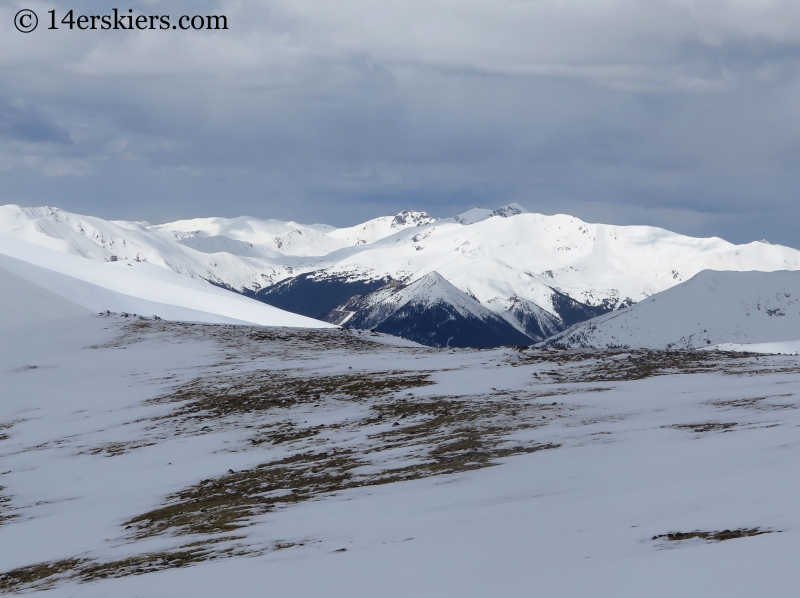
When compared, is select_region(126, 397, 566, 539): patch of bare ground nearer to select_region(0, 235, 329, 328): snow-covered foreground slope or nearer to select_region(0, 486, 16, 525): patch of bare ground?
select_region(0, 486, 16, 525): patch of bare ground

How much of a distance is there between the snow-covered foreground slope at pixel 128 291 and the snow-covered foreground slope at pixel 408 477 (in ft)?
151

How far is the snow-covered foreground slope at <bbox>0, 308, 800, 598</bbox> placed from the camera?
12117mm

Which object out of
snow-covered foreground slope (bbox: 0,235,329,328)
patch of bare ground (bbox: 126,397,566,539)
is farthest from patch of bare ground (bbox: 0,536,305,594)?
snow-covered foreground slope (bbox: 0,235,329,328)

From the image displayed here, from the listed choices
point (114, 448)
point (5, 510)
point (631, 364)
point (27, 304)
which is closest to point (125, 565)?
point (5, 510)

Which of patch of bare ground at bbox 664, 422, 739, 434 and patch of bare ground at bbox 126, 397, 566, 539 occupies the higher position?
patch of bare ground at bbox 664, 422, 739, 434

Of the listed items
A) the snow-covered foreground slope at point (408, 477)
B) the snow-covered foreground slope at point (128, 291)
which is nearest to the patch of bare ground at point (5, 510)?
the snow-covered foreground slope at point (408, 477)

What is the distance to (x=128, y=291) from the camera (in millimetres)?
101875

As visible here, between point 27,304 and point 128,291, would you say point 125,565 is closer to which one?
point 27,304

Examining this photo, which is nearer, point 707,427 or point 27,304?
point 707,427

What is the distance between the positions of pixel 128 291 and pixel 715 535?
96848mm

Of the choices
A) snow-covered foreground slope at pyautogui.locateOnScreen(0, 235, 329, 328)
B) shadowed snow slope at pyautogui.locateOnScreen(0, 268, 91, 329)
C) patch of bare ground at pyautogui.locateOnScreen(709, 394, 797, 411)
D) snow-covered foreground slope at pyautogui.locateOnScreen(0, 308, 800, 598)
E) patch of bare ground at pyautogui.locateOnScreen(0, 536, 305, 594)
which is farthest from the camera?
snow-covered foreground slope at pyautogui.locateOnScreen(0, 235, 329, 328)

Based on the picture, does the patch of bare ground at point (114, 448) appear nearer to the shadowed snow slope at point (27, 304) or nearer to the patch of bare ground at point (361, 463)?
the patch of bare ground at point (361, 463)

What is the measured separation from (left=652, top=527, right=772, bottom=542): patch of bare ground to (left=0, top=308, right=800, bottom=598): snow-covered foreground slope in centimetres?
5

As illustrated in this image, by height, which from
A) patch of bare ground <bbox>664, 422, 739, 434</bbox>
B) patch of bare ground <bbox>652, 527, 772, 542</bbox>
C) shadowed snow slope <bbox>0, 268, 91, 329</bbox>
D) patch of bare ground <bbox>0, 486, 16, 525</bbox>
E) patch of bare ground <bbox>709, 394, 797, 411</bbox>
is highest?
shadowed snow slope <bbox>0, 268, 91, 329</bbox>
